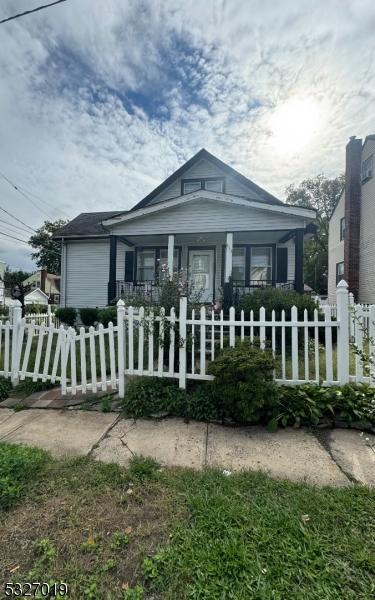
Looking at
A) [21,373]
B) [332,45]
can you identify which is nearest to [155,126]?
[332,45]

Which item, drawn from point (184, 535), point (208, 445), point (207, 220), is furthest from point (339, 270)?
point (184, 535)

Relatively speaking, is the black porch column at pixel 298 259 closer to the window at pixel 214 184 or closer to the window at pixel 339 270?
the window at pixel 214 184

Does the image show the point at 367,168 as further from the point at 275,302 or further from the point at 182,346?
the point at 182,346

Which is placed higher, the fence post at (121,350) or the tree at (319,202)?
the tree at (319,202)

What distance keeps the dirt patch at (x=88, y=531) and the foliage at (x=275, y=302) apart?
575cm

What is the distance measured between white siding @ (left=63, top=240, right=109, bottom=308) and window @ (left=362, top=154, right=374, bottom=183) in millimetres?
14060

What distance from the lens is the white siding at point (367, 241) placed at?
565 inches

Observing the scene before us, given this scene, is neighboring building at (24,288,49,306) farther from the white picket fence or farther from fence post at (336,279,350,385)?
fence post at (336,279,350,385)

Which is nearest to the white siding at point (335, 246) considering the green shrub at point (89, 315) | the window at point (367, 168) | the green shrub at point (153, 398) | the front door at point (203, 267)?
the window at point (367, 168)

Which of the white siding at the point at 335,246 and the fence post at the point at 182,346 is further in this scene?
the white siding at the point at 335,246

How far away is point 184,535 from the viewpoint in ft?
6.07

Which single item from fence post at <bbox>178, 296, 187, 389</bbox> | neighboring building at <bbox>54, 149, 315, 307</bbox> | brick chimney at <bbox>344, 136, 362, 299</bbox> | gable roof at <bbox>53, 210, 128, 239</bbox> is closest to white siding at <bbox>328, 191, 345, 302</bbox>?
brick chimney at <bbox>344, 136, 362, 299</bbox>

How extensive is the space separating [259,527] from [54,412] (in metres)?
3.23

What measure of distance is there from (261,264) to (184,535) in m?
11.0
